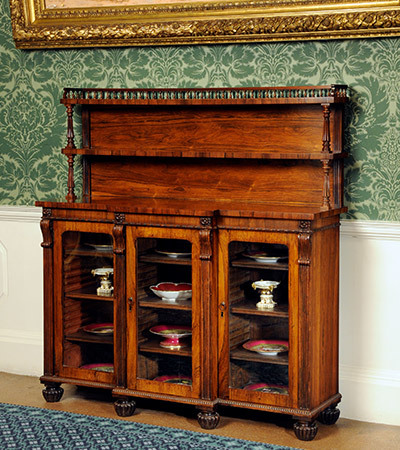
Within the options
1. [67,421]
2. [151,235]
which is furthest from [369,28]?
[67,421]

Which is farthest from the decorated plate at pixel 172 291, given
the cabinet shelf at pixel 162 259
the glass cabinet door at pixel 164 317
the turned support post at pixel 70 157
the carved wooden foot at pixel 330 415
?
the carved wooden foot at pixel 330 415

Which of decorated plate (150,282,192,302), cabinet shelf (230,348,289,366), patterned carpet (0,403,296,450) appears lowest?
patterned carpet (0,403,296,450)

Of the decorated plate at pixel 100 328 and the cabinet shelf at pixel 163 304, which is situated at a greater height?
the cabinet shelf at pixel 163 304

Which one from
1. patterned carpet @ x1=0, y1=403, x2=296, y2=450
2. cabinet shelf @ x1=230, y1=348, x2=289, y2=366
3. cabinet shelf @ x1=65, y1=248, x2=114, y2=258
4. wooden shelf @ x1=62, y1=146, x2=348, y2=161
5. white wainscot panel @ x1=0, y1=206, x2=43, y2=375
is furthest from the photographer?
white wainscot panel @ x1=0, y1=206, x2=43, y2=375

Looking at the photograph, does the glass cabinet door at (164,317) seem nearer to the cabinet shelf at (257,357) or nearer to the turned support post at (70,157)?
the cabinet shelf at (257,357)

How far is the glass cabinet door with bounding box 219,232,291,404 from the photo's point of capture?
376 centimetres

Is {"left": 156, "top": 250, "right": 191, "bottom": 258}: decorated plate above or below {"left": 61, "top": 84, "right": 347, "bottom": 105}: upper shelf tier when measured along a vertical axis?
below

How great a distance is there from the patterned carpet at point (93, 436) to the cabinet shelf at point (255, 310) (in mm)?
578

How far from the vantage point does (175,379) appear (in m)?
3.98

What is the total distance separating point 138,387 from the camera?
13.2 feet

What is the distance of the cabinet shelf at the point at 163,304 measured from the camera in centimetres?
392

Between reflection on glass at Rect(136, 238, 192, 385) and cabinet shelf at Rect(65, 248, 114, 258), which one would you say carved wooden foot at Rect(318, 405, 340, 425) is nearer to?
reflection on glass at Rect(136, 238, 192, 385)

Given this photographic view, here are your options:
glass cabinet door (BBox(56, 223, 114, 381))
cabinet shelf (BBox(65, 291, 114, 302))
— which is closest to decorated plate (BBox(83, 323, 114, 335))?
glass cabinet door (BBox(56, 223, 114, 381))

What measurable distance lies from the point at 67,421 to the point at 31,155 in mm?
1579
